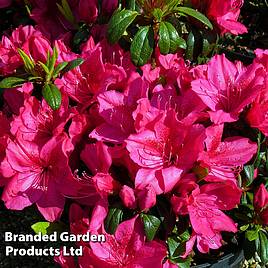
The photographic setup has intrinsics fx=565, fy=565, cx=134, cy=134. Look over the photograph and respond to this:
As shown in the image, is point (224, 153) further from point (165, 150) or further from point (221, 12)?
point (221, 12)

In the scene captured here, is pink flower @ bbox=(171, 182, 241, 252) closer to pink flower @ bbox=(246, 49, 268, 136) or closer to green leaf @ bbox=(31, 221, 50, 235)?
pink flower @ bbox=(246, 49, 268, 136)

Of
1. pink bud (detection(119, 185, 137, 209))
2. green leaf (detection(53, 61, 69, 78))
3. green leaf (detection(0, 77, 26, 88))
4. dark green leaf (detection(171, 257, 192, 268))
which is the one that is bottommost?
dark green leaf (detection(171, 257, 192, 268))

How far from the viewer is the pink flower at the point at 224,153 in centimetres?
149

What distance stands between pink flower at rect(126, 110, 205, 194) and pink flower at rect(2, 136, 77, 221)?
0.68ft

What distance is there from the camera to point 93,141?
1615 mm

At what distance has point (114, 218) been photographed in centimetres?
153

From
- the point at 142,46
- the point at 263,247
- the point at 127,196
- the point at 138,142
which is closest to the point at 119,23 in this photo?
the point at 142,46

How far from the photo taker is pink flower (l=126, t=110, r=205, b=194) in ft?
4.73

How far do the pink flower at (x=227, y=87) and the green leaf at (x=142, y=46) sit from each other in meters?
0.23

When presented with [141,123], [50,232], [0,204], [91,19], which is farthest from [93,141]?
[0,204]

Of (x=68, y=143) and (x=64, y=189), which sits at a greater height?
(x=68, y=143)

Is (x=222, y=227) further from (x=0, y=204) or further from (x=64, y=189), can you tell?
(x=0, y=204)

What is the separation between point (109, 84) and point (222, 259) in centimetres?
74

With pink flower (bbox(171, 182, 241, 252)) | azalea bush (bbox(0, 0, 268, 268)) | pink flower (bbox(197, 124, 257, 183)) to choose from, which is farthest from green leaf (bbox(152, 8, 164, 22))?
pink flower (bbox(171, 182, 241, 252))
